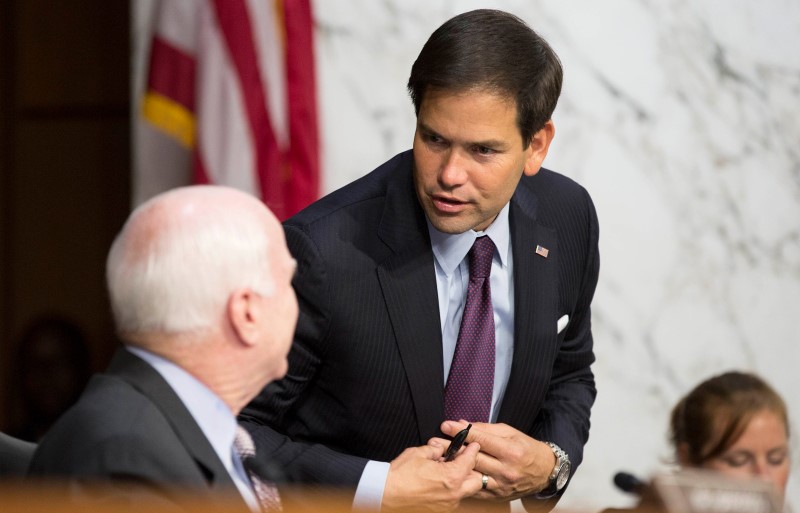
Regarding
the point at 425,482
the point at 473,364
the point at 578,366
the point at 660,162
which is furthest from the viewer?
the point at 660,162

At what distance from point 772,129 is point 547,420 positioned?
1.75 m

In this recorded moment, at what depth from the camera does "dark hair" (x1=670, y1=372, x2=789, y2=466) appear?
2.94 m

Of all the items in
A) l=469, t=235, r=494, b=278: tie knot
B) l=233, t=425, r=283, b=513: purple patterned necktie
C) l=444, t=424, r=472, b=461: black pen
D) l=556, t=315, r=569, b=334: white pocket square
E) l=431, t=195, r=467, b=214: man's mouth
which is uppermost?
l=431, t=195, r=467, b=214: man's mouth

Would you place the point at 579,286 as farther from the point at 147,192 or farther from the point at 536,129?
the point at 147,192

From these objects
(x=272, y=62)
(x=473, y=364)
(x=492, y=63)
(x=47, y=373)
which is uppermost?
(x=492, y=63)

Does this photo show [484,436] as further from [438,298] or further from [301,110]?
[301,110]

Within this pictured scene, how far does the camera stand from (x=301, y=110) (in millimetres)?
3818

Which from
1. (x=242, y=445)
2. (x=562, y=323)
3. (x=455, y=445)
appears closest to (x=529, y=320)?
(x=562, y=323)

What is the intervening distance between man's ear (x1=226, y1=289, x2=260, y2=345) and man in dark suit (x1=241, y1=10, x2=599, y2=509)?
623mm

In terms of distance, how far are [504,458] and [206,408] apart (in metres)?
0.81

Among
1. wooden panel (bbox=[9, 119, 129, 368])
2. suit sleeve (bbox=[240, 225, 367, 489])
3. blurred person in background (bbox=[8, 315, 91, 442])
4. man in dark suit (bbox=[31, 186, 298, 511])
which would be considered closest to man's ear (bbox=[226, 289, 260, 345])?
man in dark suit (bbox=[31, 186, 298, 511])

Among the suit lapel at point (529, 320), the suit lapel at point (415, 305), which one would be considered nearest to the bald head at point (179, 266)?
the suit lapel at point (415, 305)

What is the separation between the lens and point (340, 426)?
245 cm

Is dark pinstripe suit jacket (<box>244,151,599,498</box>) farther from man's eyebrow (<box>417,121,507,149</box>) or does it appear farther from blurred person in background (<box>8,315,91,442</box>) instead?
blurred person in background (<box>8,315,91,442</box>)
